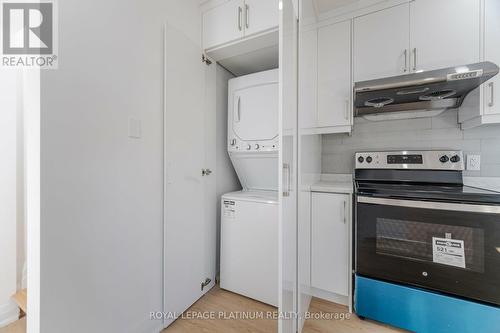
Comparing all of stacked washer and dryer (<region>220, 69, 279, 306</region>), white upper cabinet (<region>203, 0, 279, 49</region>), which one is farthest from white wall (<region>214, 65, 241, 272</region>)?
white upper cabinet (<region>203, 0, 279, 49</region>)

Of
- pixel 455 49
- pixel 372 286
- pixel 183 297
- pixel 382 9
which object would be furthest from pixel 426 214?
pixel 183 297

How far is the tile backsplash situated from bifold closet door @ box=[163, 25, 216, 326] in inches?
53.3

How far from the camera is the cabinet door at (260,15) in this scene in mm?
1564

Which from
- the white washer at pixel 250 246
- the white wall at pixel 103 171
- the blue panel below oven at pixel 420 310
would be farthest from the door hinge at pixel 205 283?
the blue panel below oven at pixel 420 310

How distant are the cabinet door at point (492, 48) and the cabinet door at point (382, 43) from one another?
44cm

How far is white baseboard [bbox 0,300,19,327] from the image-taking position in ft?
4.89

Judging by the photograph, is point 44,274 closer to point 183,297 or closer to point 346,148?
point 183,297

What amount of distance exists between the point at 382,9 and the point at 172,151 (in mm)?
2054

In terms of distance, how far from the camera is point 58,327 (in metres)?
0.97

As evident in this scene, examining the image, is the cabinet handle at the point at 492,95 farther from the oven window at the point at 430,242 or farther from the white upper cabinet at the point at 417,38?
the oven window at the point at 430,242

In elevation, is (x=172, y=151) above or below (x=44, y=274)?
above

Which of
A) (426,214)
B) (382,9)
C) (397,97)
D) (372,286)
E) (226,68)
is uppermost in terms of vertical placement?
(382,9)

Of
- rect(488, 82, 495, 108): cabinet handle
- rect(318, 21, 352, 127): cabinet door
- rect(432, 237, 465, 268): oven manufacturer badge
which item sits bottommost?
rect(432, 237, 465, 268): oven manufacturer badge

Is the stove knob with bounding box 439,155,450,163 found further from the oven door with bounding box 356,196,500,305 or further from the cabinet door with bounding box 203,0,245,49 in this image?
the cabinet door with bounding box 203,0,245,49
